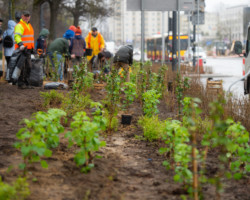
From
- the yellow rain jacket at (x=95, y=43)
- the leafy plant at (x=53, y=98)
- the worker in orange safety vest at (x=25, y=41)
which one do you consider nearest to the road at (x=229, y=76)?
the leafy plant at (x=53, y=98)

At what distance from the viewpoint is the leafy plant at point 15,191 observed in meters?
3.55

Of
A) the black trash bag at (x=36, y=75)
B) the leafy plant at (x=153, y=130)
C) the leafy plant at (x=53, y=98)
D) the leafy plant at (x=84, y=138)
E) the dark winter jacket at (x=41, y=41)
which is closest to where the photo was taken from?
the leafy plant at (x=84, y=138)

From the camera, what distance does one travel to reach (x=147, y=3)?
1446 centimetres

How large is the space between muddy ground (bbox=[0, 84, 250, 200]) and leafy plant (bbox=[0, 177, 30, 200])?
0.61 ft

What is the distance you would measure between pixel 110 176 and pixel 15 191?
122cm

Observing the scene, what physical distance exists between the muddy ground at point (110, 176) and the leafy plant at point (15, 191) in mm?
185

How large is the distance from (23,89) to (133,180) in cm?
723

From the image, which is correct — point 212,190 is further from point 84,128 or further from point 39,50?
point 39,50

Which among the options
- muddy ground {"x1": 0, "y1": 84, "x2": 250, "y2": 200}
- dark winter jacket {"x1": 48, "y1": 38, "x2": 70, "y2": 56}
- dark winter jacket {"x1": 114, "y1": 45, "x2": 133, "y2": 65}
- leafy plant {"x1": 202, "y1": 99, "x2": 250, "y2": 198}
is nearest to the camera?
leafy plant {"x1": 202, "y1": 99, "x2": 250, "y2": 198}

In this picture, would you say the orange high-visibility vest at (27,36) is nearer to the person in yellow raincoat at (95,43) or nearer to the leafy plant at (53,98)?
the leafy plant at (53,98)

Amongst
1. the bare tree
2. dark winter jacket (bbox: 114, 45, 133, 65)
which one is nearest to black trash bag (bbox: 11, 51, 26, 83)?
dark winter jacket (bbox: 114, 45, 133, 65)

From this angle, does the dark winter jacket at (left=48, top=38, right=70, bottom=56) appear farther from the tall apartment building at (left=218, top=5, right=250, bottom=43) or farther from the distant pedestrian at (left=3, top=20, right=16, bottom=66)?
the tall apartment building at (left=218, top=5, right=250, bottom=43)

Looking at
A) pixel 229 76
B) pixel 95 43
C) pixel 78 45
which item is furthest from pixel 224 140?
pixel 229 76

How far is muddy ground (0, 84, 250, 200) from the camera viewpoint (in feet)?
14.0
